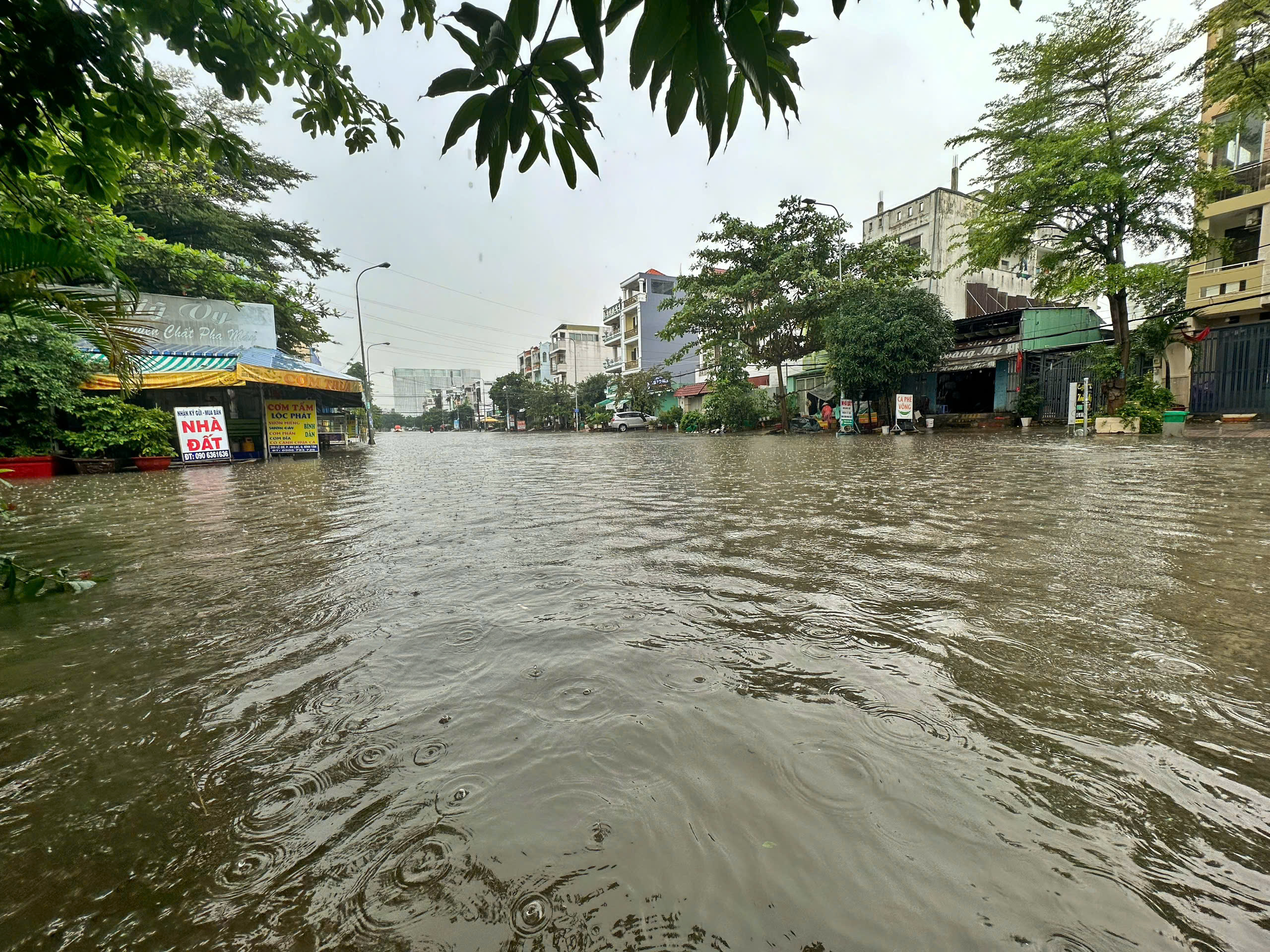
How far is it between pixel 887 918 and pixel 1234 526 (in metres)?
4.66

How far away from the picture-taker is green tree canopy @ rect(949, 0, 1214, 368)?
568 inches

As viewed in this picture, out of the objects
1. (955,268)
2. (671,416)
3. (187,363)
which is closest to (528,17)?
(187,363)

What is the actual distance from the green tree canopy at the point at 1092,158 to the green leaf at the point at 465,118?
747 inches

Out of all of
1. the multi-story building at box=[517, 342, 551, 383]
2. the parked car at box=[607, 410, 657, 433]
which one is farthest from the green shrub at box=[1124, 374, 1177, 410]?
the multi-story building at box=[517, 342, 551, 383]

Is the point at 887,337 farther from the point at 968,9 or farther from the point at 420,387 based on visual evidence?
the point at 420,387

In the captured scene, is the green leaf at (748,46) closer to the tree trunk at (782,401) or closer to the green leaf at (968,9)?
the green leaf at (968,9)

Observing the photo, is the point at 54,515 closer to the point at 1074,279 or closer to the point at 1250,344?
the point at 1074,279

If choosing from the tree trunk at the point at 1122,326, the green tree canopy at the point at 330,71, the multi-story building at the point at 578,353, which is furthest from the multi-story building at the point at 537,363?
the green tree canopy at the point at 330,71

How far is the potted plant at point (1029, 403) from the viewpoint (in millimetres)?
19281

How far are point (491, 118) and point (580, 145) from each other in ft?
0.88

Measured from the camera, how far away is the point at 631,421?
3547 cm

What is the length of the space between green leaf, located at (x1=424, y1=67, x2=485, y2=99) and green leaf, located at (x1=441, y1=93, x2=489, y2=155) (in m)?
0.02

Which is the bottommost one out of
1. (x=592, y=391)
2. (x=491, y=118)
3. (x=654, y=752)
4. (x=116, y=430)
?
(x=654, y=752)

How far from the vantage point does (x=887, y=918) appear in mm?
911
